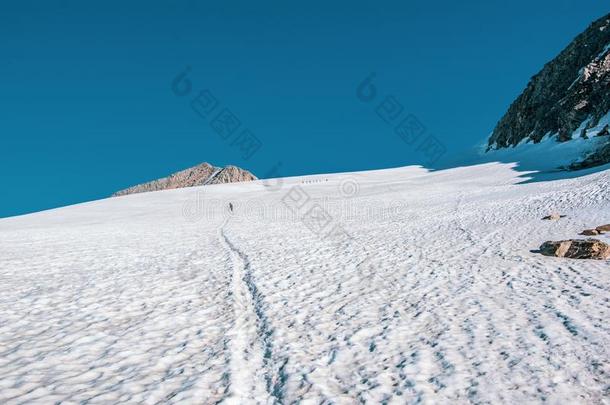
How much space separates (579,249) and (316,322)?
27.5ft

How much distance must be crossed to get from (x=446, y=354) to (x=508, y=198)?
2182 cm

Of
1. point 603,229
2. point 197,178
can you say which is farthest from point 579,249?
point 197,178

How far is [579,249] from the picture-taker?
37.6 feet

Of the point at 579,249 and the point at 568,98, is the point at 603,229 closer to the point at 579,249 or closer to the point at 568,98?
the point at 579,249

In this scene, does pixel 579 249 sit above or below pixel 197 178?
below

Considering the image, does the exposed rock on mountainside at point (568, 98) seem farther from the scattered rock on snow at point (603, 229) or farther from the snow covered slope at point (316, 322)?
the snow covered slope at point (316, 322)

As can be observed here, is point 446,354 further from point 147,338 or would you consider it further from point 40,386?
point 40,386

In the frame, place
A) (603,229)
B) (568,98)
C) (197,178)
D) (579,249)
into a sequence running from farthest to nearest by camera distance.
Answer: (197,178) → (568,98) → (603,229) → (579,249)

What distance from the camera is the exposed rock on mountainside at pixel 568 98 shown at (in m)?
51.8

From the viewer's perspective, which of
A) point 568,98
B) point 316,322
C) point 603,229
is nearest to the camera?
point 316,322

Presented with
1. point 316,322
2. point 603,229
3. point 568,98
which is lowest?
point 603,229

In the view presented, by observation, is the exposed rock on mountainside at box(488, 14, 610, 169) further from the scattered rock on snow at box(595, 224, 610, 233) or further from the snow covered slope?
the snow covered slope

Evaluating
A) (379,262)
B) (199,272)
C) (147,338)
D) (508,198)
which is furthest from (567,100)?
(147,338)

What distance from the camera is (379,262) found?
42.2 feet
